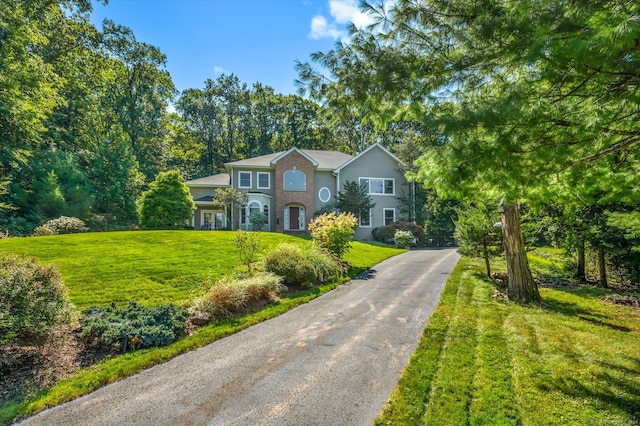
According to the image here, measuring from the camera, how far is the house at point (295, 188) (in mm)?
25422

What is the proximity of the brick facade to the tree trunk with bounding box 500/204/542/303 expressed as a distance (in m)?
17.8

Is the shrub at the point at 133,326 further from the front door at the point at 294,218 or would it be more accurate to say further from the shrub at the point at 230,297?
the front door at the point at 294,218

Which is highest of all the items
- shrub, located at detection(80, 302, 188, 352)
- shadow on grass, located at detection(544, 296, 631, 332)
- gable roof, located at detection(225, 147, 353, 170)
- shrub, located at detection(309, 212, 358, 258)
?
gable roof, located at detection(225, 147, 353, 170)

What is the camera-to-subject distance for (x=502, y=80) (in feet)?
13.0

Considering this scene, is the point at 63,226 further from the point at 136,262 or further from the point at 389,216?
the point at 389,216

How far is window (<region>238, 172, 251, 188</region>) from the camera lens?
25.6 metres

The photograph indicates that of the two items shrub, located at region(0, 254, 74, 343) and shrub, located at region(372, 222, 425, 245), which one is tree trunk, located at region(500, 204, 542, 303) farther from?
shrub, located at region(372, 222, 425, 245)

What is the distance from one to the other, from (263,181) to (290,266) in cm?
1743

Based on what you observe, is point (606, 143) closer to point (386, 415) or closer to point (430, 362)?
point (430, 362)

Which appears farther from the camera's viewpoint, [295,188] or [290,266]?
[295,188]

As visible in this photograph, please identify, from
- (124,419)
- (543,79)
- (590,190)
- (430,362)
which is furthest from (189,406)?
(590,190)

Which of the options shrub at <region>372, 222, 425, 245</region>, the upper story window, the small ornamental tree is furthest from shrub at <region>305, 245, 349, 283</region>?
the upper story window

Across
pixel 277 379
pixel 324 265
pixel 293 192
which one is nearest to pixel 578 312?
pixel 324 265

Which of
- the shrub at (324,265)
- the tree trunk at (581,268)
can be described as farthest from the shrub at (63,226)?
the tree trunk at (581,268)
